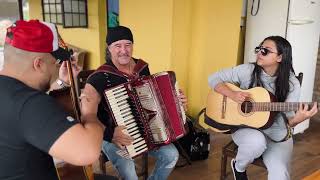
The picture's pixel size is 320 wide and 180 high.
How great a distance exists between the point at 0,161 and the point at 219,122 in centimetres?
149

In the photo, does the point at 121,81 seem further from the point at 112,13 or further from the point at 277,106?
the point at 112,13

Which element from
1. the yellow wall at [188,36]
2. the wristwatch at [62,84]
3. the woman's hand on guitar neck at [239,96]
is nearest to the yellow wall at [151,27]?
the yellow wall at [188,36]

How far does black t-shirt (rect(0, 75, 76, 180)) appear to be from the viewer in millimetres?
952

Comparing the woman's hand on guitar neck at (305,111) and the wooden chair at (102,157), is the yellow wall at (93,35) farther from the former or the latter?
the woman's hand on guitar neck at (305,111)

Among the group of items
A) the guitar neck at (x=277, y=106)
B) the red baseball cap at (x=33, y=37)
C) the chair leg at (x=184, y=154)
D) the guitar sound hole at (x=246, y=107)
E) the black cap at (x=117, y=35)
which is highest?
the red baseball cap at (x=33, y=37)

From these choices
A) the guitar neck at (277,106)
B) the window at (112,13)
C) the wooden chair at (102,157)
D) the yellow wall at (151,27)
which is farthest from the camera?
the window at (112,13)

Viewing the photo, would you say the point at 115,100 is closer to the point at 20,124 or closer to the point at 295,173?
the point at 20,124

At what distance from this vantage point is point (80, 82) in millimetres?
2227

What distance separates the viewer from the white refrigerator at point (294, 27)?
9.85 feet

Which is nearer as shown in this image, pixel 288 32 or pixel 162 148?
pixel 162 148

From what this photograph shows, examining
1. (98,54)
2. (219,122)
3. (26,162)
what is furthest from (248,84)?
(98,54)

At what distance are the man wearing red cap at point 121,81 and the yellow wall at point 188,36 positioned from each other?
0.97 m

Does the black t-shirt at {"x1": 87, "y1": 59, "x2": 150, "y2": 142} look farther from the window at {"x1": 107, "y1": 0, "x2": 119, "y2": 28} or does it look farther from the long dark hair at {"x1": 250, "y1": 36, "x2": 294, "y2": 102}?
the window at {"x1": 107, "y1": 0, "x2": 119, "y2": 28}

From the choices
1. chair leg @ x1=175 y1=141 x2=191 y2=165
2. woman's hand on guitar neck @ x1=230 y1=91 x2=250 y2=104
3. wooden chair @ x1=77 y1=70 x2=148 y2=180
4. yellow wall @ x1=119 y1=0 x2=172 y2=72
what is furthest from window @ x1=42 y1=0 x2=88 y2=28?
woman's hand on guitar neck @ x1=230 y1=91 x2=250 y2=104
